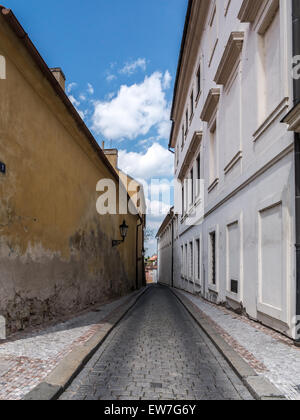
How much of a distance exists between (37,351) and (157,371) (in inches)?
70.2

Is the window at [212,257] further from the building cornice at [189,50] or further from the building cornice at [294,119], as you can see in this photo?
the building cornice at [189,50]

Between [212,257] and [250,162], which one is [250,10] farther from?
[212,257]

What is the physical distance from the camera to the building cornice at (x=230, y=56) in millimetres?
8898

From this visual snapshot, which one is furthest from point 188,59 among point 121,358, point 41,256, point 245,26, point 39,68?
point 121,358

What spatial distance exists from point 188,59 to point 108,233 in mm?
9963

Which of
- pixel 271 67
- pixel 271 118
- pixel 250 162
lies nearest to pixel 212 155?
pixel 250 162

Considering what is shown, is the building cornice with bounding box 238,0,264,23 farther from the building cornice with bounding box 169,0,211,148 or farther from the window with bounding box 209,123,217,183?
the building cornice with bounding box 169,0,211,148

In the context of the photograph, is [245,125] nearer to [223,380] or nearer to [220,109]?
[220,109]

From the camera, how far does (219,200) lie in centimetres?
1127

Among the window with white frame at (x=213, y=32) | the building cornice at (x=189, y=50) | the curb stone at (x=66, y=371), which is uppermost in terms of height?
the building cornice at (x=189, y=50)

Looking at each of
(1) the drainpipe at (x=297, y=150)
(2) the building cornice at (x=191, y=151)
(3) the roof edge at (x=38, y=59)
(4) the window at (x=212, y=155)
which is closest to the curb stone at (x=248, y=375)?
(1) the drainpipe at (x=297, y=150)

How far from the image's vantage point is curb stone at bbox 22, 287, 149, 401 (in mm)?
3514

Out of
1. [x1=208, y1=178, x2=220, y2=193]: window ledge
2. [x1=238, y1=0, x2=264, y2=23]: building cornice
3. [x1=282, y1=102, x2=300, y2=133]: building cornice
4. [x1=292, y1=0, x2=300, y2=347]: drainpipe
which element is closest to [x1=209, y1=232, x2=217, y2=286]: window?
[x1=208, y1=178, x2=220, y2=193]: window ledge

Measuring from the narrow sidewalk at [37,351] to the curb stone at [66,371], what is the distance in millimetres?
69
